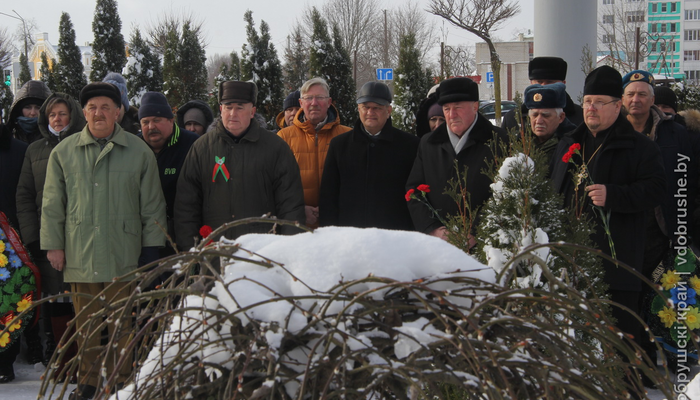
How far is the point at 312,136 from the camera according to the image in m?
5.28

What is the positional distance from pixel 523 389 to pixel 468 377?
6.5 inches

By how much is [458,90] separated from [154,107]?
7.88 ft

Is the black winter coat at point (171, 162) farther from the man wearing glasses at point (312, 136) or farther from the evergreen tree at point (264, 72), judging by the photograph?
the evergreen tree at point (264, 72)

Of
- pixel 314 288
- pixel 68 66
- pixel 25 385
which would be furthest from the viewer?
pixel 68 66

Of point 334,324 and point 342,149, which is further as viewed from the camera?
point 342,149

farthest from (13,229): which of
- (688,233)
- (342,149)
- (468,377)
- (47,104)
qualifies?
A: (688,233)

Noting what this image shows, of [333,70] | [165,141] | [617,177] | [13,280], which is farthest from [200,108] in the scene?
[333,70]

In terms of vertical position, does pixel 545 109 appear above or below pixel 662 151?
above

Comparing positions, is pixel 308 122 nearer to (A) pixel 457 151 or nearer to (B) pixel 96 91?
(A) pixel 457 151


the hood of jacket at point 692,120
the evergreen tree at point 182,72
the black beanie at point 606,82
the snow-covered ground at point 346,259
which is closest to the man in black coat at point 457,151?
the black beanie at point 606,82

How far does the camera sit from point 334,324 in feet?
4.20

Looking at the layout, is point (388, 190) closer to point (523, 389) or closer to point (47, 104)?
point (47, 104)

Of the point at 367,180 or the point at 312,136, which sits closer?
the point at 367,180

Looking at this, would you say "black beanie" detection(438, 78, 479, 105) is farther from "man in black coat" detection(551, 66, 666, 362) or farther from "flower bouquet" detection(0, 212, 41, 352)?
"flower bouquet" detection(0, 212, 41, 352)
